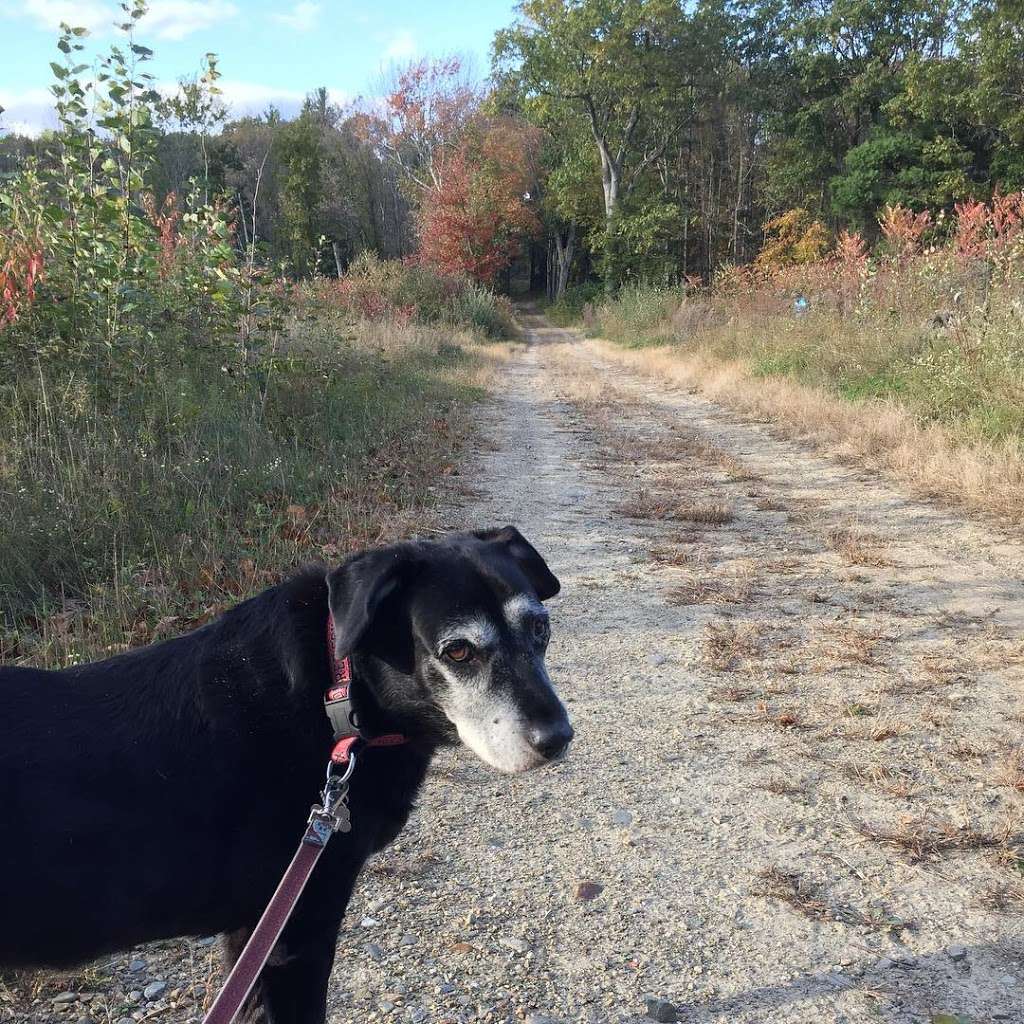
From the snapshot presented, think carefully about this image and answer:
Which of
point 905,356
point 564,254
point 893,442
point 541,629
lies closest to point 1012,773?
point 541,629

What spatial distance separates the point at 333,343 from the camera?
33.2 ft

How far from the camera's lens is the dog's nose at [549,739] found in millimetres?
1947

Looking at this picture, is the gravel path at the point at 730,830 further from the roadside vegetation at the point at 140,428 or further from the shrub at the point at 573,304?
the shrub at the point at 573,304

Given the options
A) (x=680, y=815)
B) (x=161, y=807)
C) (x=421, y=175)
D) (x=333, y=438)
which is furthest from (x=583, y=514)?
(x=421, y=175)

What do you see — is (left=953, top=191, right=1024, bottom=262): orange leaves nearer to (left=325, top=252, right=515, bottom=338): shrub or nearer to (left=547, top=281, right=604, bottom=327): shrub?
(left=325, top=252, right=515, bottom=338): shrub

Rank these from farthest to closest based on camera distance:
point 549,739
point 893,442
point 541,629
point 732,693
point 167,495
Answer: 1. point 893,442
2. point 167,495
3. point 732,693
4. point 541,629
5. point 549,739

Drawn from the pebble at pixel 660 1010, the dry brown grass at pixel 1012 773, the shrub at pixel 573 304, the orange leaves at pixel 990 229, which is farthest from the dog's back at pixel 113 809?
the shrub at pixel 573 304

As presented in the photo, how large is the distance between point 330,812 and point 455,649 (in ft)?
1.65

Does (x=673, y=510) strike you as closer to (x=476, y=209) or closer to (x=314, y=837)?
(x=314, y=837)

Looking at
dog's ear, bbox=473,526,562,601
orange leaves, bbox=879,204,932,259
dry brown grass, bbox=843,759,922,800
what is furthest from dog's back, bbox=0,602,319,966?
orange leaves, bbox=879,204,932,259

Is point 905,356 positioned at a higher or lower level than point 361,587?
higher

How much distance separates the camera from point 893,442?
8273 mm

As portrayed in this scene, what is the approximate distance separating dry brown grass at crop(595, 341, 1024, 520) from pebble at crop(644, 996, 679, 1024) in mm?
5365

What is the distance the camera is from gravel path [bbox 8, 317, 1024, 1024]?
6.89ft
